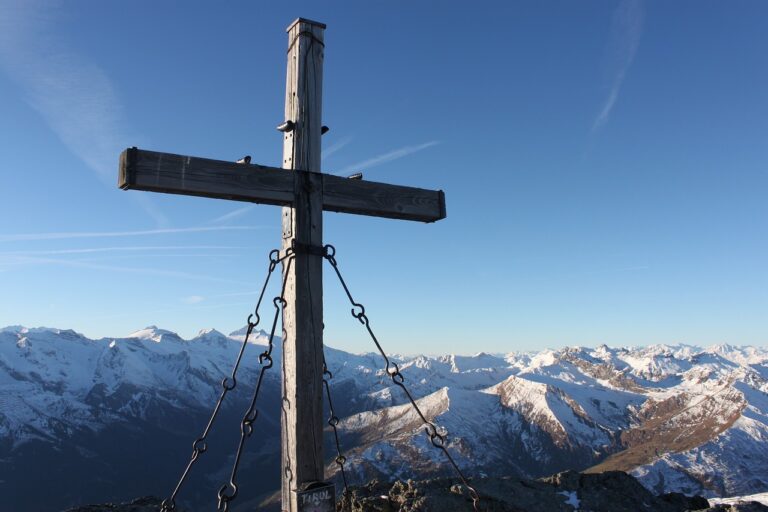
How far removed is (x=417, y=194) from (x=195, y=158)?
2957mm

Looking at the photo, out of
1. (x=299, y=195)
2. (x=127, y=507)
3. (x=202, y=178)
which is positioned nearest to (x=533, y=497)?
(x=127, y=507)

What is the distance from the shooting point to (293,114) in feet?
22.4

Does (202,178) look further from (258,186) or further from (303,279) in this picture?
(303,279)

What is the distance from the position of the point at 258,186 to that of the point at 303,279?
120 cm

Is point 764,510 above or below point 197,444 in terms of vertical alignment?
below

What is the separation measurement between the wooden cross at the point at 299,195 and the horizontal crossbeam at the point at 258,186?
0.01 m

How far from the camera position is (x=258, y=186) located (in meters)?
6.23

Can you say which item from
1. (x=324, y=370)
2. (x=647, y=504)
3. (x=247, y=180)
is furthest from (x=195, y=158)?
(x=647, y=504)

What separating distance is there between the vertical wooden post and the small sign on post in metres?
0.13

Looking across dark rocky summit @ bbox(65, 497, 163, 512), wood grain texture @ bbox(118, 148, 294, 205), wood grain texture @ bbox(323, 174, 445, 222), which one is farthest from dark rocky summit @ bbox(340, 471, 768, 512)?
wood grain texture @ bbox(118, 148, 294, 205)

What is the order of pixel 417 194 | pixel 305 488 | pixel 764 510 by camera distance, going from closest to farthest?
pixel 305 488, pixel 417 194, pixel 764 510

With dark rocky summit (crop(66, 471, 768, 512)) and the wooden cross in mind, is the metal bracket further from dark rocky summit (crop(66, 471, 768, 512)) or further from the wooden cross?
dark rocky summit (crop(66, 471, 768, 512))

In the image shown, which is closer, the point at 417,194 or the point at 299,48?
the point at 299,48

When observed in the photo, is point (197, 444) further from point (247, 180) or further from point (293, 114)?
point (293, 114)
